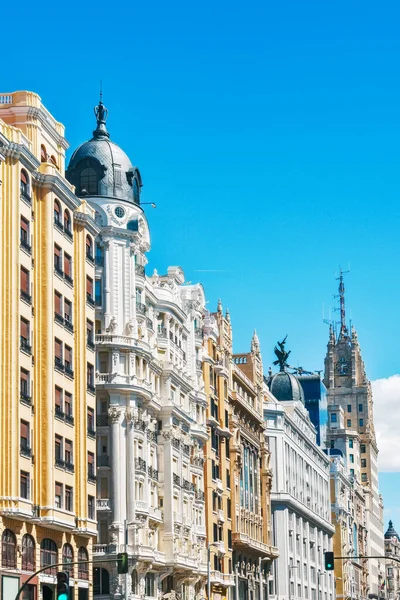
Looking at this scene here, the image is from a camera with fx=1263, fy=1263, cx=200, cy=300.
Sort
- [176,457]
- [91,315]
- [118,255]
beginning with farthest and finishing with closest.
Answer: [176,457]
[118,255]
[91,315]

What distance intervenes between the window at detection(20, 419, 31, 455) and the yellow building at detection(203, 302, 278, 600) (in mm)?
41800

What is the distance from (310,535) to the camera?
180375 mm

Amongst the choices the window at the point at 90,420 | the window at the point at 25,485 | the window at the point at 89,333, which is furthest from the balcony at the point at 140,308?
the window at the point at 25,485

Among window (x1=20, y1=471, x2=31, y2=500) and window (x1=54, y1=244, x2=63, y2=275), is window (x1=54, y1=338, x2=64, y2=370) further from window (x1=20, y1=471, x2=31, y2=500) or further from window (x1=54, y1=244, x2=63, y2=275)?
window (x1=20, y1=471, x2=31, y2=500)

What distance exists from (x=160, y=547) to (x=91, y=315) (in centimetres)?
2286

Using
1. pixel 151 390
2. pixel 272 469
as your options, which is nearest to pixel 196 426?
pixel 151 390

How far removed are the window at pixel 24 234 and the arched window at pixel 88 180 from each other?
22.9 metres

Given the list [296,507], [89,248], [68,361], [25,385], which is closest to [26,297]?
[25,385]

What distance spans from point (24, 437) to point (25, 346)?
558 centimetres

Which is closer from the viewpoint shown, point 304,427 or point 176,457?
point 176,457

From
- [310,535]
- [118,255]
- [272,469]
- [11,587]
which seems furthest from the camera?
[310,535]

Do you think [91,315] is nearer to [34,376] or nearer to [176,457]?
[34,376]

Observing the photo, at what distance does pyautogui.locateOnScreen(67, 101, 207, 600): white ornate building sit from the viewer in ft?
311

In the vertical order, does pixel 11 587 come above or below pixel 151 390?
below
